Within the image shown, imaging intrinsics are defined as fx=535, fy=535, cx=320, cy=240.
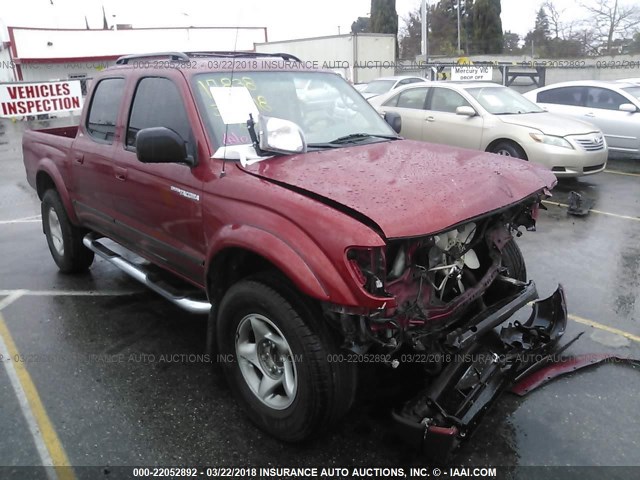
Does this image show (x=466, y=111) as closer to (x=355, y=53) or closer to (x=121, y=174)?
(x=121, y=174)

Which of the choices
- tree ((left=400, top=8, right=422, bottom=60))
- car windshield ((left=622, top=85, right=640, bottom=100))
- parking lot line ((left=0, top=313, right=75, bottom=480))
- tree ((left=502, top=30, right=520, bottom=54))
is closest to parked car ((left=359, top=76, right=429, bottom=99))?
car windshield ((left=622, top=85, right=640, bottom=100))

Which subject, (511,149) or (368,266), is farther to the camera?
(511,149)

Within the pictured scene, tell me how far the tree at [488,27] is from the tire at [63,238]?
133ft

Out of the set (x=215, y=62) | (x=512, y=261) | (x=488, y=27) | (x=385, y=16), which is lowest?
(x=512, y=261)

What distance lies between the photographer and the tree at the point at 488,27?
40031 mm

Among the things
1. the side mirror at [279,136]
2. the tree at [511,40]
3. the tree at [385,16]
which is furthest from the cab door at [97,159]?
the tree at [511,40]

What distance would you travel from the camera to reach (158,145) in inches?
121

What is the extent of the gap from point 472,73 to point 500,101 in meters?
11.3

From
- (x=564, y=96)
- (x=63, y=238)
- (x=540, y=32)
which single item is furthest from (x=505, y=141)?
(x=540, y=32)

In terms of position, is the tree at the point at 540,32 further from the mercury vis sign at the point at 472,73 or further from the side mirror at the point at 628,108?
the side mirror at the point at 628,108

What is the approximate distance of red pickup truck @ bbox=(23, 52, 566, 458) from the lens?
2529 mm

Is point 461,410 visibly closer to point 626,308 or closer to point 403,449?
point 403,449

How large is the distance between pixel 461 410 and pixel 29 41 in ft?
112

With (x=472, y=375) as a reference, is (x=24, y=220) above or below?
below
